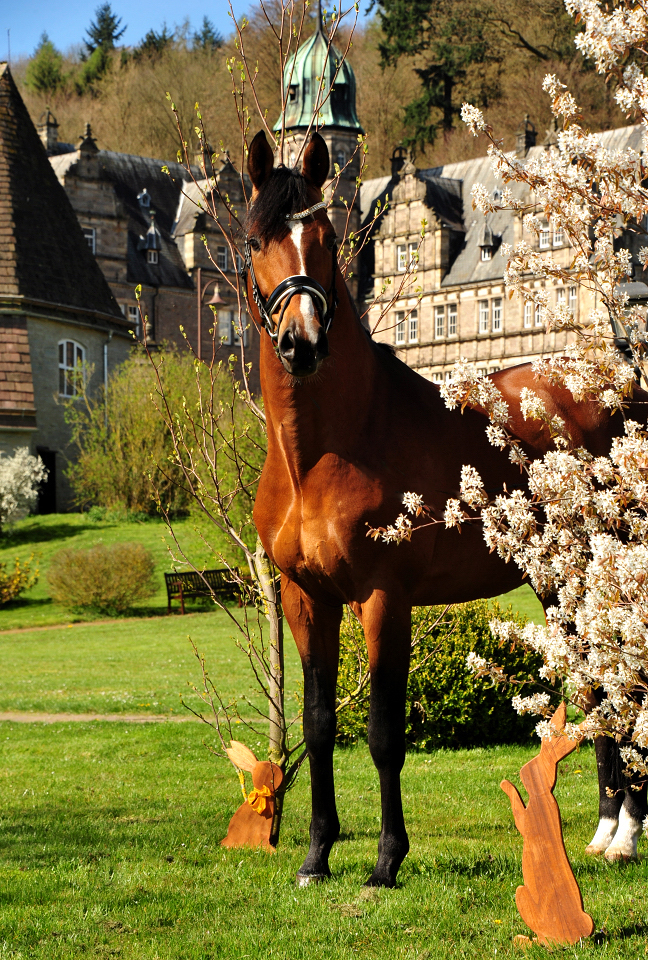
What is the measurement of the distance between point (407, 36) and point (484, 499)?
6512cm

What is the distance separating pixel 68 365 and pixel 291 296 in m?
39.3

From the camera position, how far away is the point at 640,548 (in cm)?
376

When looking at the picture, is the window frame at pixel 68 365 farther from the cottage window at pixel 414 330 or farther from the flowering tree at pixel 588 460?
the flowering tree at pixel 588 460

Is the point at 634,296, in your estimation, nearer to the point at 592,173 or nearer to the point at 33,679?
the point at 592,173

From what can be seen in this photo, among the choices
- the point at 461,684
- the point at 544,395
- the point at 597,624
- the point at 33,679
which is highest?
the point at 544,395

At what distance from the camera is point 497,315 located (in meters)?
54.1

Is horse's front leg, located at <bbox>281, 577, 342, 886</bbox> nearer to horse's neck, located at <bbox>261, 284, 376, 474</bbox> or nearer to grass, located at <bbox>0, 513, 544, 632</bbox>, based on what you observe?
horse's neck, located at <bbox>261, 284, 376, 474</bbox>

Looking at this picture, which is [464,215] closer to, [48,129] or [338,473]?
[48,129]

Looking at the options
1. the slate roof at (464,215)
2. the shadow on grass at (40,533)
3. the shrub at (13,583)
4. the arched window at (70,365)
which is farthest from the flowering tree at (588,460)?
the slate roof at (464,215)

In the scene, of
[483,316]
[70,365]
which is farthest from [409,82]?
[70,365]

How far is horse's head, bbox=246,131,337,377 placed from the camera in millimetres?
4656

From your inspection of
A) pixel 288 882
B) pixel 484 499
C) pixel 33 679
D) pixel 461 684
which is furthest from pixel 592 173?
pixel 33 679

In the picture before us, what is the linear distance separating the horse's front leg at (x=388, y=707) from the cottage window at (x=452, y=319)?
5169 cm

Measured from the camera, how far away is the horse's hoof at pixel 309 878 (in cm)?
555
